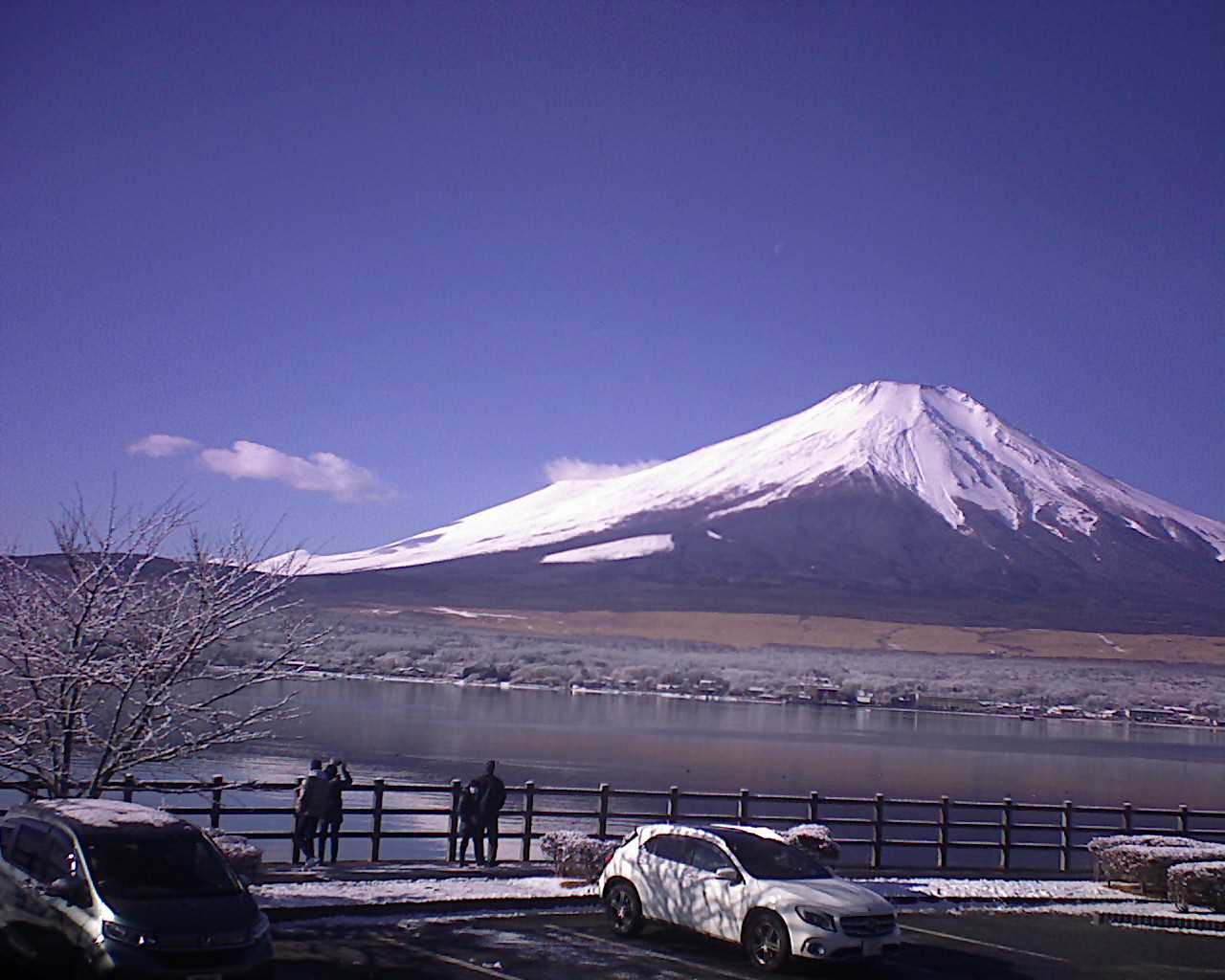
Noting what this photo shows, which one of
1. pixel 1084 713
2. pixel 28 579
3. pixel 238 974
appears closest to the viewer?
pixel 238 974

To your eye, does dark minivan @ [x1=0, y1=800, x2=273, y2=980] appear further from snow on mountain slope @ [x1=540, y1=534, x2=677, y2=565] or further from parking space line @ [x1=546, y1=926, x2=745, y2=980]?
snow on mountain slope @ [x1=540, y1=534, x2=677, y2=565]

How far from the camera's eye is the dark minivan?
33.2 feet

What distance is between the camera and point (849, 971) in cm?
1346

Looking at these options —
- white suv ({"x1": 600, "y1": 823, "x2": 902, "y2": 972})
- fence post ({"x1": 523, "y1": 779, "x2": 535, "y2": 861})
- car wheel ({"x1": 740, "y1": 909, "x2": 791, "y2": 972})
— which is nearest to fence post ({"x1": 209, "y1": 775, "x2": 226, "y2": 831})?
fence post ({"x1": 523, "y1": 779, "x2": 535, "y2": 861})

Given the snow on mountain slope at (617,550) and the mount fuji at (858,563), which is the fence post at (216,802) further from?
the snow on mountain slope at (617,550)

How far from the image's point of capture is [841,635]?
400 ft

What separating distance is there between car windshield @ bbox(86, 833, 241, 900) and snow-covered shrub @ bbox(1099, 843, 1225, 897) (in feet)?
46.8

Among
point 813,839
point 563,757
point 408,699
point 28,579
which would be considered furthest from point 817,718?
point 28,579

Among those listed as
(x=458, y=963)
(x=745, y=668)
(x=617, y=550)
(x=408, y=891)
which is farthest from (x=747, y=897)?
(x=617, y=550)

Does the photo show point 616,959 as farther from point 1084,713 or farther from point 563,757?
point 1084,713

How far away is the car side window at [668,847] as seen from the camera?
572 inches

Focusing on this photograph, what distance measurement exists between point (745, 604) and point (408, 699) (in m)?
70.9

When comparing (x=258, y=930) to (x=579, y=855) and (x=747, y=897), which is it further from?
(x=579, y=855)

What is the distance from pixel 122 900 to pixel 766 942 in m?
6.00
